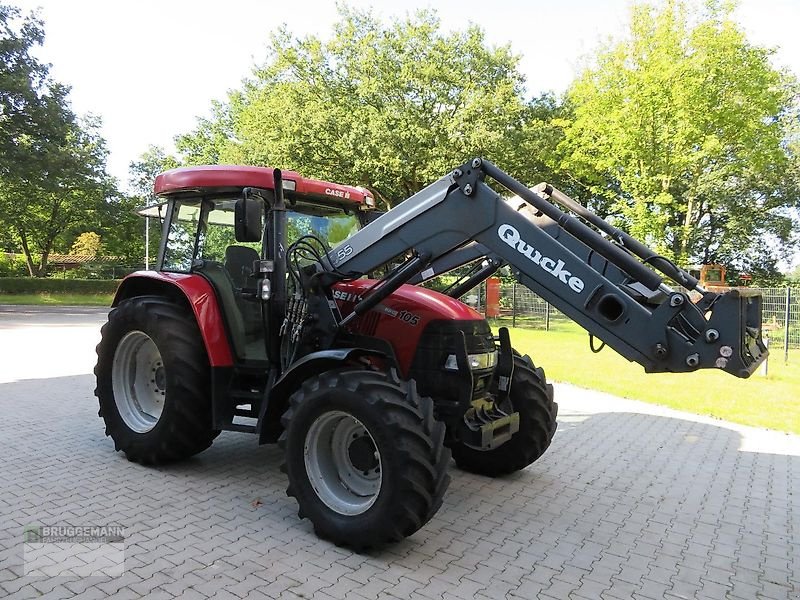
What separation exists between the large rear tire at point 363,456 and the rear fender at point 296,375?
144 millimetres

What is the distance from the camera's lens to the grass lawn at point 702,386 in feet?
28.5

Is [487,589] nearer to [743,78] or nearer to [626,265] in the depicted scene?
[626,265]

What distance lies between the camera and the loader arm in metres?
3.50

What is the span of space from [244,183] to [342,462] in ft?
7.96

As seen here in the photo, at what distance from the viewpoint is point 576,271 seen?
380 cm

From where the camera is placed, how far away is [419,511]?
12.3ft

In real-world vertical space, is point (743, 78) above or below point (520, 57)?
below

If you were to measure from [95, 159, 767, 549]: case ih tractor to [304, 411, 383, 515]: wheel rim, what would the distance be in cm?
1

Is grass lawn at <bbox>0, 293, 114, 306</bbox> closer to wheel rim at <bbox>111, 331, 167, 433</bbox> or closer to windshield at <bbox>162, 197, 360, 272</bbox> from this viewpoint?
wheel rim at <bbox>111, 331, 167, 433</bbox>

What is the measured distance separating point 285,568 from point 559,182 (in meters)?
30.7

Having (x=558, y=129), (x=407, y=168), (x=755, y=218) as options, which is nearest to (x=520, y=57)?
(x=558, y=129)

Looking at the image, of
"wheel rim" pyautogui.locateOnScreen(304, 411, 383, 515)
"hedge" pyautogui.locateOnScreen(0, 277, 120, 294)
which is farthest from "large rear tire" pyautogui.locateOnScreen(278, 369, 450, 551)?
"hedge" pyautogui.locateOnScreen(0, 277, 120, 294)

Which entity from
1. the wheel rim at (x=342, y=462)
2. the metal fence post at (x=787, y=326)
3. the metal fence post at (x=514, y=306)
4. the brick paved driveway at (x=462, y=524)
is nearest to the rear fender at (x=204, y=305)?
the brick paved driveway at (x=462, y=524)

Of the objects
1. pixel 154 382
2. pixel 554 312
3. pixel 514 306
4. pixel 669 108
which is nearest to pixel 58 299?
pixel 514 306
